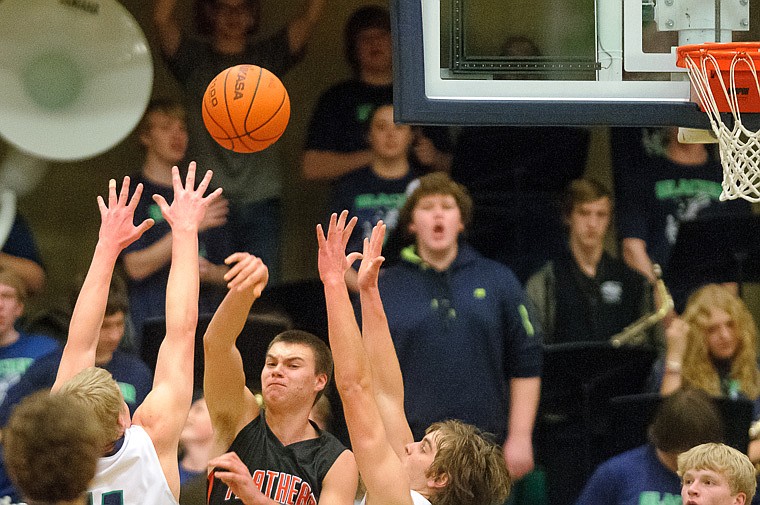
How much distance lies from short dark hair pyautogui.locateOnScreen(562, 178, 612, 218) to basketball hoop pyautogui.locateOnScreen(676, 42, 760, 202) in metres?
1.45

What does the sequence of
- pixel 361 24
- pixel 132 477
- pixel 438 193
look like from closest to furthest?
1. pixel 132 477
2. pixel 438 193
3. pixel 361 24

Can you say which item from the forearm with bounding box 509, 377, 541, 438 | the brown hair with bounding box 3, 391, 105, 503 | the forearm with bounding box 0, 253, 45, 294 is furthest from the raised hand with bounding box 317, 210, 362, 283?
the forearm with bounding box 0, 253, 45, 294

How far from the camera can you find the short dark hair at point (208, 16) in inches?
238

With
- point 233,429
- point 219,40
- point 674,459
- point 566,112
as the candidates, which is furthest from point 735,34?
point 219,40

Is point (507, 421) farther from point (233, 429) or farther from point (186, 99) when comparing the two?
point (186, 99)

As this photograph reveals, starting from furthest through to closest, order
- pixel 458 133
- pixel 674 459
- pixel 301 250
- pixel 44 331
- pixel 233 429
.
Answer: pixel 301 250, pixel 458 133, pixel 44 331, pixel 674 459, pixel 233 429

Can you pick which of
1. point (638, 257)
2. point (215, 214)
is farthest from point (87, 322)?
point (638, 257)

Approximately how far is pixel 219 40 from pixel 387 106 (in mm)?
861

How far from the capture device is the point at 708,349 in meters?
5.49

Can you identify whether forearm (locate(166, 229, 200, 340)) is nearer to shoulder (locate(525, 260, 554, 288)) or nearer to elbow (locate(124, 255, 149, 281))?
elbow (locate(124, 255, 149, 281))

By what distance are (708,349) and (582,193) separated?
2.91ft

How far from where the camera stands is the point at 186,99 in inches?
241

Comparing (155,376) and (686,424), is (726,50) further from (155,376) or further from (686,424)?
(155,376)

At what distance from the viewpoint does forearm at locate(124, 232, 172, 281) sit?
18.8 ft
